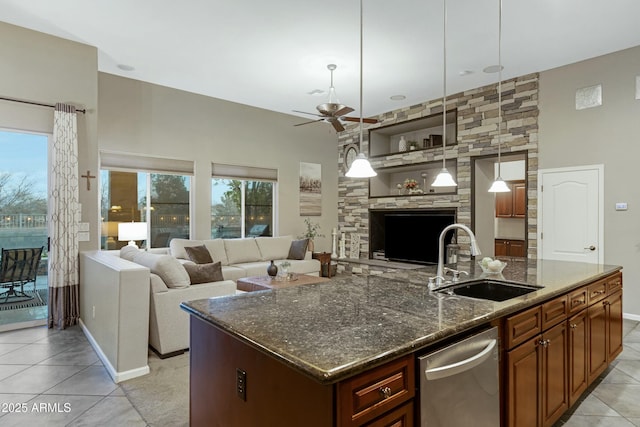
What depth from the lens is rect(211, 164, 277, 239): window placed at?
6.76 m

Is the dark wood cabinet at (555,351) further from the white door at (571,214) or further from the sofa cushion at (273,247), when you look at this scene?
the sofa cushion at (273,247)

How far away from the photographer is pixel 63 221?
433 centimetres

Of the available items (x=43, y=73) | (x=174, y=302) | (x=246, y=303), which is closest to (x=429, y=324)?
(x=246, y=303)

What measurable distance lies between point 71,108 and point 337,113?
3.17 metres

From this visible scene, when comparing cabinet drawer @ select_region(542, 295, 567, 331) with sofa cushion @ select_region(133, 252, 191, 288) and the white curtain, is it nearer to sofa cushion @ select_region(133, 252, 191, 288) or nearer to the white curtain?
sofa cushion @ select_region(133, 252, 191, 288)

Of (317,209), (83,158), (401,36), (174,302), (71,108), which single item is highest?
(401,36)

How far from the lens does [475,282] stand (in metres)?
2.52

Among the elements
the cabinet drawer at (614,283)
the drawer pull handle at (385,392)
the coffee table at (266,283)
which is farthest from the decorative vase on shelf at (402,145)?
the drawer pull handle at (385,392)

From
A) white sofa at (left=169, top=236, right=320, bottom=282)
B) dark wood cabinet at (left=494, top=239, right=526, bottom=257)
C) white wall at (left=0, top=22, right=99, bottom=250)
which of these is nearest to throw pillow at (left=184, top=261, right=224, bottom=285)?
white sofa at (left=169, top=236, right=320, bottom=282)

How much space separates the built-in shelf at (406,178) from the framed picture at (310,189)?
114 centimetres

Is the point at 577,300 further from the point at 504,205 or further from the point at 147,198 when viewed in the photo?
the point at 504,205

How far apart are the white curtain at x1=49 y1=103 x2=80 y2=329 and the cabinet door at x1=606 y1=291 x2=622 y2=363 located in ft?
17.7

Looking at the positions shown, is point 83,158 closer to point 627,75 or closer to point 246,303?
point 246,303

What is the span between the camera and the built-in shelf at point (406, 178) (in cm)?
675
